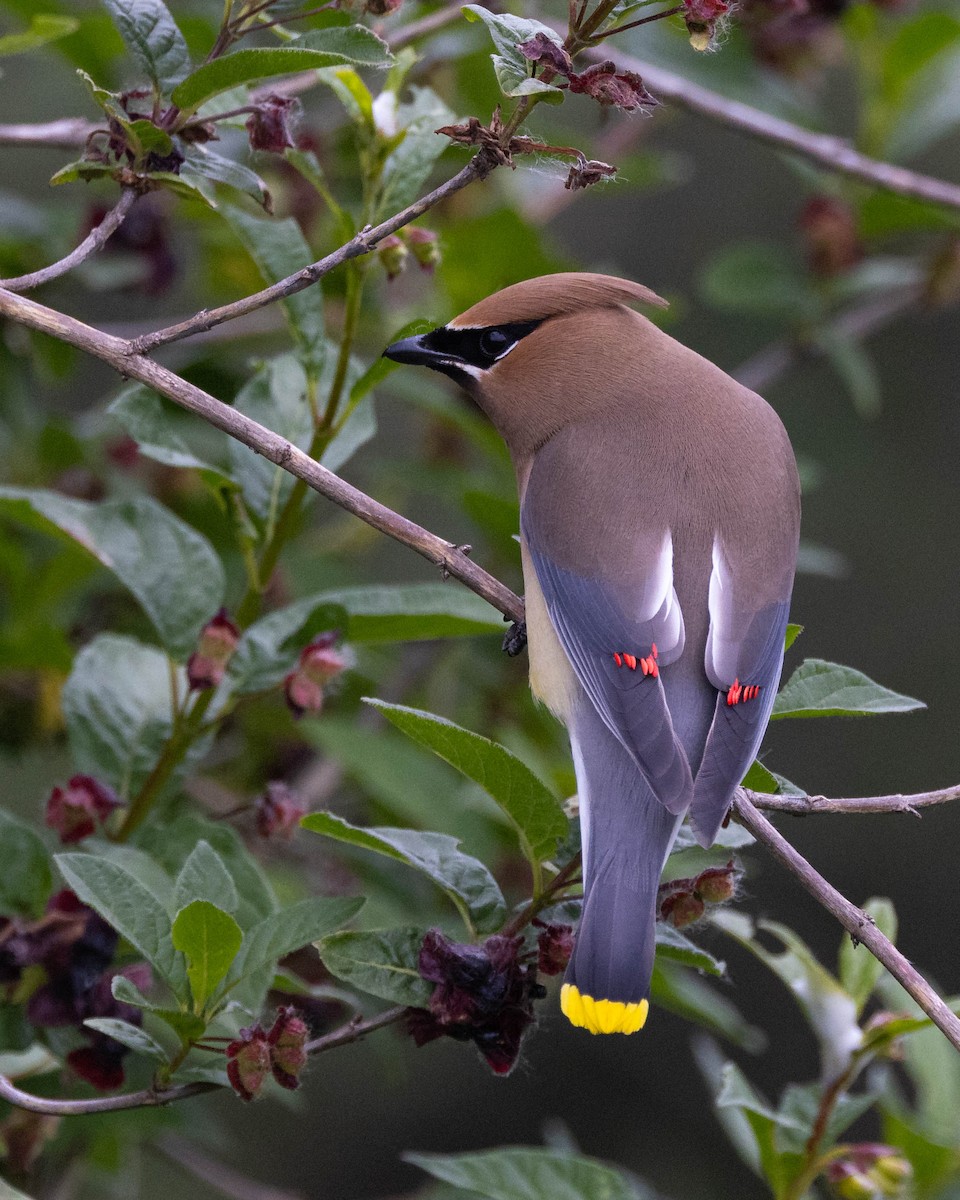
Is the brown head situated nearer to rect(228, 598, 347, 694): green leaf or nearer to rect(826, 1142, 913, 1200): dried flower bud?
rect(228, 598, 347, 694): green leaf

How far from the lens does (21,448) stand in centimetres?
330

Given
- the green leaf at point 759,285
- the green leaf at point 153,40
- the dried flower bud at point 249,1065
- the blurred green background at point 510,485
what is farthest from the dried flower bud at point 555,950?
the green leaf at point 759,285

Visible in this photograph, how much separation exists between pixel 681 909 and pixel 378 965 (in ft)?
1.26

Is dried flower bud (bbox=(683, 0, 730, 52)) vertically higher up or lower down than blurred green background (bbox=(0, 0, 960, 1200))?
higher up

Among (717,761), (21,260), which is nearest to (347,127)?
(21,260)

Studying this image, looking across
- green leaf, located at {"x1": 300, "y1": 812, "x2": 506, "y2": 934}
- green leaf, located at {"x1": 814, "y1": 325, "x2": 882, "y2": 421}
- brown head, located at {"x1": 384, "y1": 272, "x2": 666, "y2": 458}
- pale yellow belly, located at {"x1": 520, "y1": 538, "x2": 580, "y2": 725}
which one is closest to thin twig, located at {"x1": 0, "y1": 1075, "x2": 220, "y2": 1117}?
green leaf, located at {"x1": 300, "y1": 812, "x2": 506, "y2": 934}

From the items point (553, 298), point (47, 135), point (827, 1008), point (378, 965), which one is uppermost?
point (47, 135)

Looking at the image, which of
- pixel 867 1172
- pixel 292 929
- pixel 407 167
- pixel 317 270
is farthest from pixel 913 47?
pixel 292 929

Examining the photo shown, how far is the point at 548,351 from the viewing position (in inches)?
110

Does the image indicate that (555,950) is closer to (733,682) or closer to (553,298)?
(733,682)

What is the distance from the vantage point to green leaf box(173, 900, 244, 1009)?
181 cm

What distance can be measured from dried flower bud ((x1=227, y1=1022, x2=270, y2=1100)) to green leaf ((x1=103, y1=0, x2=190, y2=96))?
1.17 m

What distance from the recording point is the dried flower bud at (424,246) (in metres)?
2.27

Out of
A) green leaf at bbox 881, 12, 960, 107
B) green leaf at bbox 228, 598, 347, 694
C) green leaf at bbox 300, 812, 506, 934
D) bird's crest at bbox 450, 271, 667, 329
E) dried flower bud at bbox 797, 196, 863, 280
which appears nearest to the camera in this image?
green leaf at bbox 300, 812, 506, 934
